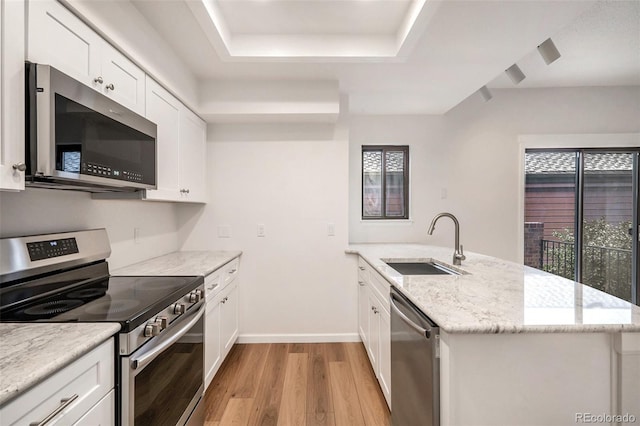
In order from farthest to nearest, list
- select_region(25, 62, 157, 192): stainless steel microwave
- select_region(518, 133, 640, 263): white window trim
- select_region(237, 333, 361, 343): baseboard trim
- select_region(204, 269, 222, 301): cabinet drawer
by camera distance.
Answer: select_region(518, 133, 640, 263): white window trim, select_region(237, 333, 361, 343): baseboard trim, select_region(204, 269, 222, 301): cabinet drawer, select_region(25, 62, 157, 192): stainless steel microwave

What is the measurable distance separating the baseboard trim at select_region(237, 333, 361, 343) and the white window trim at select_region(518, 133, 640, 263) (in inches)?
91.9

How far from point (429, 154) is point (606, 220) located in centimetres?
228

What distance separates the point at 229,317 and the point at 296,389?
2.66 feet

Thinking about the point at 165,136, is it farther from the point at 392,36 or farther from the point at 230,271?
the point at 392,36

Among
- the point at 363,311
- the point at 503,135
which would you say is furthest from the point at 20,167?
the point at 503,135

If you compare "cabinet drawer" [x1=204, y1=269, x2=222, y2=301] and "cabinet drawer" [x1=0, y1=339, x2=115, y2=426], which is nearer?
"cabinet drawer" [x1=0, y1=339, x2=115, y2=426]

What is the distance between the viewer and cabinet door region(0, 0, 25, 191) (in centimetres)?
93

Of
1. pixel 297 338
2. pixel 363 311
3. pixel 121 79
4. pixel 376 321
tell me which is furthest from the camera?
pixel 297 338

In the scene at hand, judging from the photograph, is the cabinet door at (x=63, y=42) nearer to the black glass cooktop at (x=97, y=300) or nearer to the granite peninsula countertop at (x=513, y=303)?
the black glass cooktop at (x=97, y=300)

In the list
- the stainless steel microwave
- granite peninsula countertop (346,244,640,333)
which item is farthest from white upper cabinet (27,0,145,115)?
granite peninsula countertop (346,244,640,333)

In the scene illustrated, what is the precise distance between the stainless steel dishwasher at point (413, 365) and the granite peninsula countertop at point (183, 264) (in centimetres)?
123

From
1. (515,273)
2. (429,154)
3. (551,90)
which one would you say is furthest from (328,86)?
(551,90)

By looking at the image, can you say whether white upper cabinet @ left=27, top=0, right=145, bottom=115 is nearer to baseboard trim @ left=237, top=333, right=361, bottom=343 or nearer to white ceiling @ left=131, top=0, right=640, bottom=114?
white ceiling @ left=131, top=0, right=640, bottom=114

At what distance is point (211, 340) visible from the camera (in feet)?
6.75
